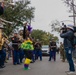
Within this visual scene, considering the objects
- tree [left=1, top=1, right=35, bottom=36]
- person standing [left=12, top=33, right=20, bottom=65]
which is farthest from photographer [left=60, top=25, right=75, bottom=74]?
tree [left=1, top=1, right=35, bottom=36]

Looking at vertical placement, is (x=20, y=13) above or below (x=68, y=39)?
above

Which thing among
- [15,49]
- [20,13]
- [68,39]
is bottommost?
[15,49]

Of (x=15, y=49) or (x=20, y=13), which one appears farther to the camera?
(x=20, y=13)

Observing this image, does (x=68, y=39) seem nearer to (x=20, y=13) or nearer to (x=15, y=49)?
(x=15, y=49)

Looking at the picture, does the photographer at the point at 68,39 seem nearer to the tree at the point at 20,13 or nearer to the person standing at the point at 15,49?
the person standing at the point at 15,49

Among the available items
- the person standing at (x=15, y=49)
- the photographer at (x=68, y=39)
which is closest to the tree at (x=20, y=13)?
the person standing at (x=15, y=49)

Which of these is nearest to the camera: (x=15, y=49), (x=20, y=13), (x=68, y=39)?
(x=68, y=39)

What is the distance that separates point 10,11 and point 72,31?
1587 inches

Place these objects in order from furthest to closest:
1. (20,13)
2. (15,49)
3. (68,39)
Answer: (20,13) → (15,49) → (68,39)

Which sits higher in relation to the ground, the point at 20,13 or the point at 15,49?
the point at 20,13

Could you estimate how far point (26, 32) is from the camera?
1568 centimetres

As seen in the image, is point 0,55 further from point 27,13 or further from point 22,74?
point 27,13

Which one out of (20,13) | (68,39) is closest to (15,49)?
(68,39)

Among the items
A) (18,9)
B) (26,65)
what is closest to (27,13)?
(18,9)
